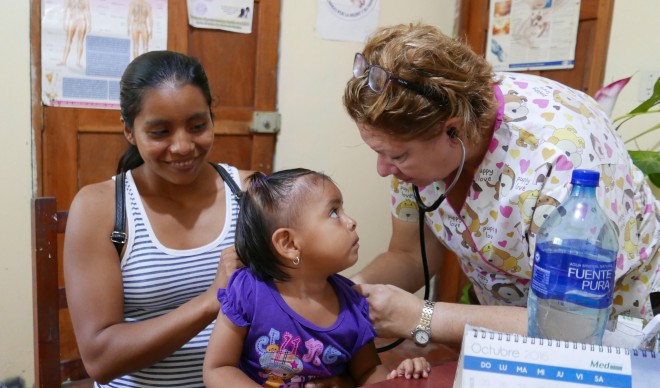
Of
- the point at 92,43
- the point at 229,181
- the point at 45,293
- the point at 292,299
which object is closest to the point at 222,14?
the point at 92,43

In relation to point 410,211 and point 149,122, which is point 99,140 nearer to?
point 149,122

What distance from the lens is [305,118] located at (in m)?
2.81

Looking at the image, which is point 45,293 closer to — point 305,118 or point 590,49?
point 305,118

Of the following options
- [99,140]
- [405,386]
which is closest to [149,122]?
[405,386]

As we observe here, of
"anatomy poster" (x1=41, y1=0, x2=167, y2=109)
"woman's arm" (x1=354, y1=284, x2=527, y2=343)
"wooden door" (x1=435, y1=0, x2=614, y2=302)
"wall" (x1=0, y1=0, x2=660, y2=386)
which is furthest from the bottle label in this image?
"anatomy poster" (x1=41, y1=0, x2=167, y2=109)

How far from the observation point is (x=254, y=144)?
8.84ft

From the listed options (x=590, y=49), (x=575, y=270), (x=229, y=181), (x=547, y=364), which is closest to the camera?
(x=547, y=364)

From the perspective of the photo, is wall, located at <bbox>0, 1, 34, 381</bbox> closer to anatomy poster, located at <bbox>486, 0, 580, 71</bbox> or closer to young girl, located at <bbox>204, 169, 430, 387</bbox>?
young girl, located at <bbox>204, 169, 430, 387</bbox>

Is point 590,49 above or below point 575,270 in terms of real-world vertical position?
above

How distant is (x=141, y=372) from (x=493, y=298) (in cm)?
88

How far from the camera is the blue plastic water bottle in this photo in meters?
0.82

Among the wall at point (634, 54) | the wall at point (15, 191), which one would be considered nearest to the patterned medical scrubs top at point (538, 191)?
the wall at point (634, 54)

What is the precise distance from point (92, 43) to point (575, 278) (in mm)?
2064

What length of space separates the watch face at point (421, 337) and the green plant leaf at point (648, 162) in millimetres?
1125
